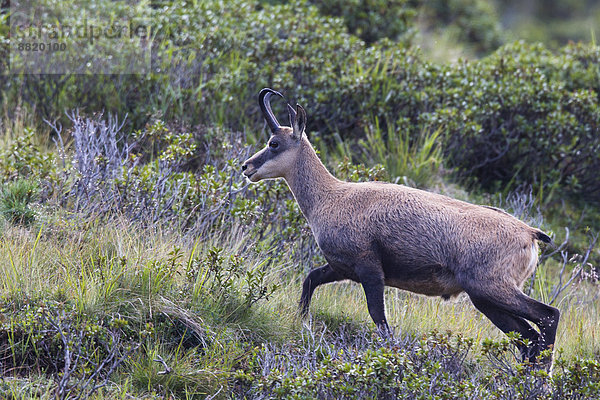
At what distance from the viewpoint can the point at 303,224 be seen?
7828mm

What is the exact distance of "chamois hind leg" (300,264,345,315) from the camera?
6621 mm

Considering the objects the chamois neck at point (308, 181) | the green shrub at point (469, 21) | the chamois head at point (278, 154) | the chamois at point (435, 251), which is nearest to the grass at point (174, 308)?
the chamois at point (435, 251)

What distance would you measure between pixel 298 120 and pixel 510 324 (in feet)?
8.05

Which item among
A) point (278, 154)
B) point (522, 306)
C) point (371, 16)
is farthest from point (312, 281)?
point (371, 16)

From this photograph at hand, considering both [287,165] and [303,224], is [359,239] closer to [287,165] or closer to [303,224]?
[287,165]

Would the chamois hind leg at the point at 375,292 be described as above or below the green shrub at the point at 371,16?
below

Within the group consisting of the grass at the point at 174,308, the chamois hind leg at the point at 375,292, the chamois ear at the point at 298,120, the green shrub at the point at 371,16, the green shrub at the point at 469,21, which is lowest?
the grass at the point at 174,308

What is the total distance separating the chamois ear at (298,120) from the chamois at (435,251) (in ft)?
2.26

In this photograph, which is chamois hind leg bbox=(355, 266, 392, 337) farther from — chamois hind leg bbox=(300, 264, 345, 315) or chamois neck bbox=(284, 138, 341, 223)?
chamois neck bbox=(284, 138, 341, 223)

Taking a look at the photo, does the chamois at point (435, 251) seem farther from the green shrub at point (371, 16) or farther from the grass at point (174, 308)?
the green shrub at point (371, 16)

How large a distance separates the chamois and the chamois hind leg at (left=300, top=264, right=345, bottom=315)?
215 millimetres

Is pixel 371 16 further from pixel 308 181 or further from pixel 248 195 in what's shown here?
pixel 308 181

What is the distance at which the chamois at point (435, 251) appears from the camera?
5867 millimetres

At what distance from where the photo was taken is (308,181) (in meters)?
6.63
